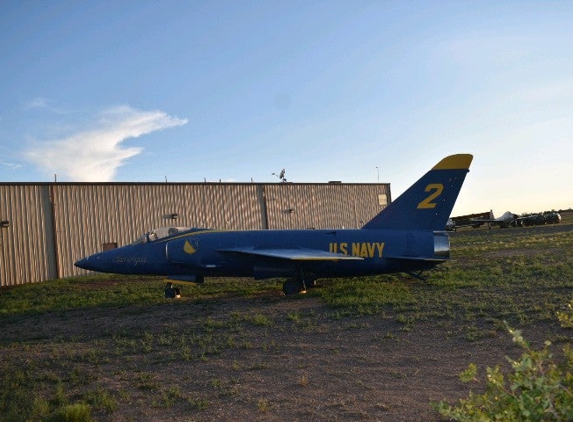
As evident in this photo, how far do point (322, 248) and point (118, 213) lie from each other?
667 inches

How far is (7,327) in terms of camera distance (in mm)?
12914

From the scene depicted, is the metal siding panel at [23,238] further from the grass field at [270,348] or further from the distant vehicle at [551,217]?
the distant vehicle at [551,217]

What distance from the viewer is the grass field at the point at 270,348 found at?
6355 mm

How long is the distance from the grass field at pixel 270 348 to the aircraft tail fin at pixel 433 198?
2175mm

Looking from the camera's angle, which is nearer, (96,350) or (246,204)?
(96,350)

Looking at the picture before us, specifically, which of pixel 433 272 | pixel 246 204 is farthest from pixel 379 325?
pixel 246 204

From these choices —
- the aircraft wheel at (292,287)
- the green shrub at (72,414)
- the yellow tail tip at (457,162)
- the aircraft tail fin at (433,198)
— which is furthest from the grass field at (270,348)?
the yellow tail tip at (457,162)

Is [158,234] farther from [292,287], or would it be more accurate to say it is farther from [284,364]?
[284,364]

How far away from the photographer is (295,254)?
15539 mm

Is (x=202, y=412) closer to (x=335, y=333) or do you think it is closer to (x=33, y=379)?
(x=33, y=379)

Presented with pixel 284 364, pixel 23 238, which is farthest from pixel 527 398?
pixel 23 238

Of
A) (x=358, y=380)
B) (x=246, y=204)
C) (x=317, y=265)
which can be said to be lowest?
(x=358, y=380)

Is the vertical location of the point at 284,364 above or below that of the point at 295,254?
below

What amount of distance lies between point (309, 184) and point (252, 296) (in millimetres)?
21685
